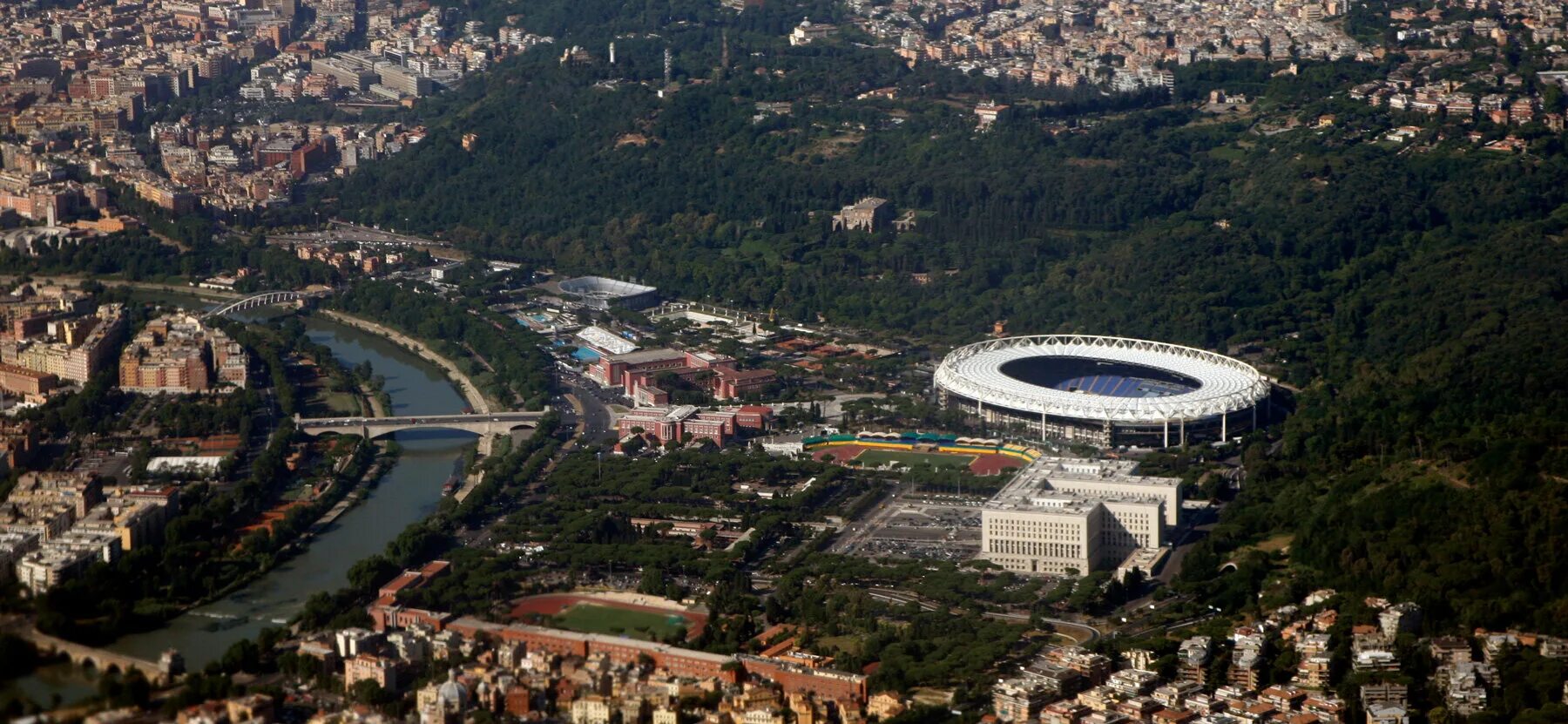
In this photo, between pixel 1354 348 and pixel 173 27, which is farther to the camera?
pixel 173 27

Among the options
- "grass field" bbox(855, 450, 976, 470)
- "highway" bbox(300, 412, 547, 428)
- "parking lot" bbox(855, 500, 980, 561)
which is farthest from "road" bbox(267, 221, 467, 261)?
"parking lot" bbox(855, 500, 980, 561)

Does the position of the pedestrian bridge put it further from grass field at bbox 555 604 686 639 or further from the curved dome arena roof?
grass field at bbox 555 604 686 639

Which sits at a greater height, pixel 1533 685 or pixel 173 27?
pixel 173 27

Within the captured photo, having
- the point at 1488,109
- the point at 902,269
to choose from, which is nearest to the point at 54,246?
the point at 902,269

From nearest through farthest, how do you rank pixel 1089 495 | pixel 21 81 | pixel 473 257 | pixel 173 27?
pixel 1089 495, pixel 473 257, pixel 21 81, pixel 173 27

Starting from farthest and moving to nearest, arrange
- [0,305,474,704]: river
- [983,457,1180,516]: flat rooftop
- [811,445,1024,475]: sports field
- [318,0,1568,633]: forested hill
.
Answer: [811,445,1024,475]: sports field < [983,457,1180,516]: flat rooftop < [318,0,1568,633]: forested hill < [0,305,474,704]: river

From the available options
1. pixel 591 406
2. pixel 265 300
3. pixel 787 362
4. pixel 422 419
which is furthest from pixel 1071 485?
pixel 265 300

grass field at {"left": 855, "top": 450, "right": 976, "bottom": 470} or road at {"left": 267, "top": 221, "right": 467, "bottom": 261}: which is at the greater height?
road at {"left": 267, "top": 221, "right": 467, "bottom": 261}

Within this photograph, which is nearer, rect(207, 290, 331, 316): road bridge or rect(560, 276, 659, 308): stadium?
rect(560, 276, 659, 308): stadium

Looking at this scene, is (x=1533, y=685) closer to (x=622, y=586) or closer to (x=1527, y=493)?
(x=1527, y=493)
